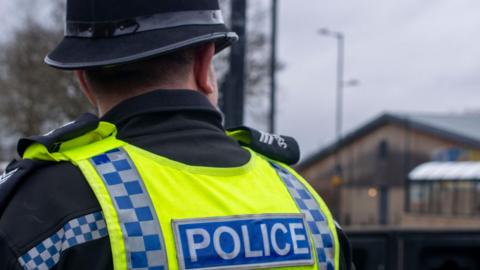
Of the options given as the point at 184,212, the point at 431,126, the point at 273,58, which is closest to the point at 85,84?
the point at 184,212

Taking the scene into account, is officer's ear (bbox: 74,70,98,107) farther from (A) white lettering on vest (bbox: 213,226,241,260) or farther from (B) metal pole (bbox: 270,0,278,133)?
(B) metal pole (bbox: 270,0,278,133)

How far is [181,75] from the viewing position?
1836 millimetres

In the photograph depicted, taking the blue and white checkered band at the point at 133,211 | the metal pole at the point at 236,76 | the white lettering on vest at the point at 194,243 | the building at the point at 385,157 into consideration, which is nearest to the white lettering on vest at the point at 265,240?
the white lettering on vest at the point at 194,243

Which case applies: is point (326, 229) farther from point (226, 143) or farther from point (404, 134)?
point (404, 134)

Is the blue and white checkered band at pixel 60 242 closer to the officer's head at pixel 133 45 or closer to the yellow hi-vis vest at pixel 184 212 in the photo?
the yellow hi-vis vest at pixel 184 212

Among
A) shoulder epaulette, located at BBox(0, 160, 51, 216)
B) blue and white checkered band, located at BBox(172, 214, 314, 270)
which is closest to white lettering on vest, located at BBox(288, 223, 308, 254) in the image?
blue and white checkered band, located at BBox(172, 214, 314, 270)

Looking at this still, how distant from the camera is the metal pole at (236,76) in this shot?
5.19 m

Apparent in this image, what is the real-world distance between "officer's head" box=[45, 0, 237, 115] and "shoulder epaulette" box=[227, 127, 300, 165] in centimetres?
29

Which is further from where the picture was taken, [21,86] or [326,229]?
[21,86]

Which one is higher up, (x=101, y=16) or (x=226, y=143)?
(x=101, y=16)

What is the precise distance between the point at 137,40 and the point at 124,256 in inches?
18.3

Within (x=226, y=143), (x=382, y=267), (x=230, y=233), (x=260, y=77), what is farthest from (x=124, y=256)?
(x=260, y=77)

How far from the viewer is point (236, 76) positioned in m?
5.25

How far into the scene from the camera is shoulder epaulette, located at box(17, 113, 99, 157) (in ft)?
5.58
